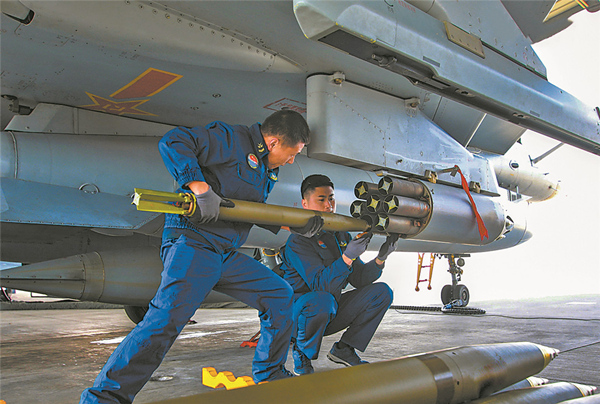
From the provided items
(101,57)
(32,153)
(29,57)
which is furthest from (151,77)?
(32,153)

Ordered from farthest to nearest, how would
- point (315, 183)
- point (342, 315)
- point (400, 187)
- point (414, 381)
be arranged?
point (400, 187) < point (315, 183) < point (342, 315) < point (414, 381)

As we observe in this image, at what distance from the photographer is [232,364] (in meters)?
3.28

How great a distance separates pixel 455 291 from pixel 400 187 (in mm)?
5413

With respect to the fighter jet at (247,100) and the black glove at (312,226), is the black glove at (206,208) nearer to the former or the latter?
the black glove at (312,226)

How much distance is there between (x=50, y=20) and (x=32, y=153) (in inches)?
51.5

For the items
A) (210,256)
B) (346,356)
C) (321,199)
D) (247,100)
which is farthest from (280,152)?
(247,100)

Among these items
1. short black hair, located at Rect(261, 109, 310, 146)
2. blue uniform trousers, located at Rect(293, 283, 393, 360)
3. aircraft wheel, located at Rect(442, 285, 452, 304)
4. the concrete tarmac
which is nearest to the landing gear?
aircraft wheel, located at Rect(442, 285, 452, 304)

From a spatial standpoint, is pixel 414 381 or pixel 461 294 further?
pixel 461 294

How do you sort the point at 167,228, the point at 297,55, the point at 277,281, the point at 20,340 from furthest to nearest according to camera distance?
the point at 20,340 → the point at 297,55 → the point at 277,281 → the point at 167,228

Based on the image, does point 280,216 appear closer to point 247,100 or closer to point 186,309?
point 186,309

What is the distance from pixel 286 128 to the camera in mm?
2373

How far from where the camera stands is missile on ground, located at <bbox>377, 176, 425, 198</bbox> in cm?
327

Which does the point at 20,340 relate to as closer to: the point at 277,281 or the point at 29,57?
the point at 29,57

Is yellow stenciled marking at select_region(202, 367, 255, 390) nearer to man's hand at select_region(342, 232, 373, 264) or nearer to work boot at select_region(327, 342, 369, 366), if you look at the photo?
work boot at select_region(327, 342, 369, 366)
